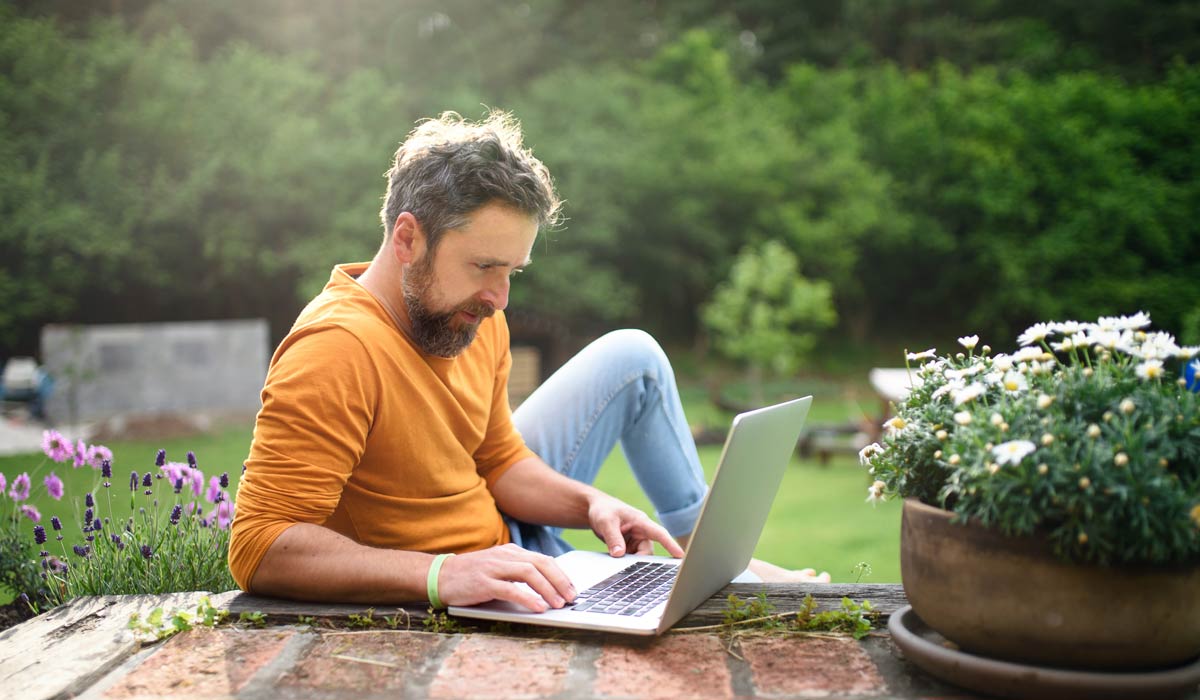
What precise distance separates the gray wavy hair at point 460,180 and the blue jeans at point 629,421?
37 cm

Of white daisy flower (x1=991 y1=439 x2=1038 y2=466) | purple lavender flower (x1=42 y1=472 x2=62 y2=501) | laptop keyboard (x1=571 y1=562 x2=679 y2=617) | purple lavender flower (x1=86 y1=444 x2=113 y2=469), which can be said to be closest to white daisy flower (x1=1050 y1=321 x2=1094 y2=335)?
white daisy flower (x1=991 y1=439 x2=1038 y2=466)

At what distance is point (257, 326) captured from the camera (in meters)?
10.0

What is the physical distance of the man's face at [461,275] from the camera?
5.64 ft

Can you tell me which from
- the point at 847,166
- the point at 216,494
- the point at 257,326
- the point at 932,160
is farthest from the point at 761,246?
the point at 216,494

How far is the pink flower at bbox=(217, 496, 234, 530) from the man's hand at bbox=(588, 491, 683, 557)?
794 mm

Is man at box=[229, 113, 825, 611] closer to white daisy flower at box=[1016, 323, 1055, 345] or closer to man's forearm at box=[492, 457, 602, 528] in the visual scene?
man's forearm at box=[492, 457, 602, 528]

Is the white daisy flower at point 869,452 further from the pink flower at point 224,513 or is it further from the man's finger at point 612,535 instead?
the pink flower at point 224,513

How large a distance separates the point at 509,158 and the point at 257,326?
8885mm

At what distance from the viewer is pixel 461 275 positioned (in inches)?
68.3

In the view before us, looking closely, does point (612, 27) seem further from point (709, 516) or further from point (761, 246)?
point (709, 516)

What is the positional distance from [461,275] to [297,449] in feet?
1.40

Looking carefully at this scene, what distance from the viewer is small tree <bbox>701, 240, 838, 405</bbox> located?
14.0 meters

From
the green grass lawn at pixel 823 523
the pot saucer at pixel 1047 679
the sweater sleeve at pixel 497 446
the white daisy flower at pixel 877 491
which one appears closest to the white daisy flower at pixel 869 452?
the white daisy flower at pixel 877 491

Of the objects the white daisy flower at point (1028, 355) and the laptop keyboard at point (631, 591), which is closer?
the white daisy flower at point (1028, 355)
